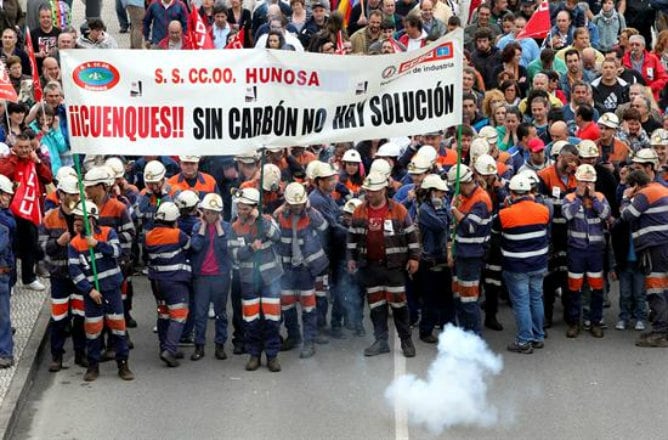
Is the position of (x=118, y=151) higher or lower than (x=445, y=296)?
higher

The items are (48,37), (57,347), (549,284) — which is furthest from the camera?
(48,37)

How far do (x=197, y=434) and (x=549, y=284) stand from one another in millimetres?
4798

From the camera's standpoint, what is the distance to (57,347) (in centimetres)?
1606

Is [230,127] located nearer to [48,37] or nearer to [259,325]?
[259,325]

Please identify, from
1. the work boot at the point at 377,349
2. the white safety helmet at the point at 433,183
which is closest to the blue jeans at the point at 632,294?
the white safety helmet at the point at 433,183

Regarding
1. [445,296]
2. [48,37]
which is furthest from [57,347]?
[48,37]

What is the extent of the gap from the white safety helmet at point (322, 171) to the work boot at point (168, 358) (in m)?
2.44

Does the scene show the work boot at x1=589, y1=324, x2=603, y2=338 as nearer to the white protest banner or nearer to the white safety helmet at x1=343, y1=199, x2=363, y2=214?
the white safety helmet at x1=343, y1=199, x2=363, y2=214

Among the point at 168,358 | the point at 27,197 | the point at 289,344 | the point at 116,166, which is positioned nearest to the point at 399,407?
the point at 289,344

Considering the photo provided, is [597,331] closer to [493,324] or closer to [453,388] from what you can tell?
[493,324]

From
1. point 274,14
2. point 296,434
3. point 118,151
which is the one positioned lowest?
point 296,434

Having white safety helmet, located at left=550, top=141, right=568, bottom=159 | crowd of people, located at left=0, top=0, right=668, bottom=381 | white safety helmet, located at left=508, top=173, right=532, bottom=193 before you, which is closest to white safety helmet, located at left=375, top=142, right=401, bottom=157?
crowd of people, located at left=0, top=0, right=668, bottom=381

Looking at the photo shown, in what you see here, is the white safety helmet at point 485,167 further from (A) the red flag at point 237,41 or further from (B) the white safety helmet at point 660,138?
(A) the red flag at point 237,41

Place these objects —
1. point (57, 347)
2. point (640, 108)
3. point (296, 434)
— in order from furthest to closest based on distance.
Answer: point (640, 108)
point (57, 347)
point (296, 434)
